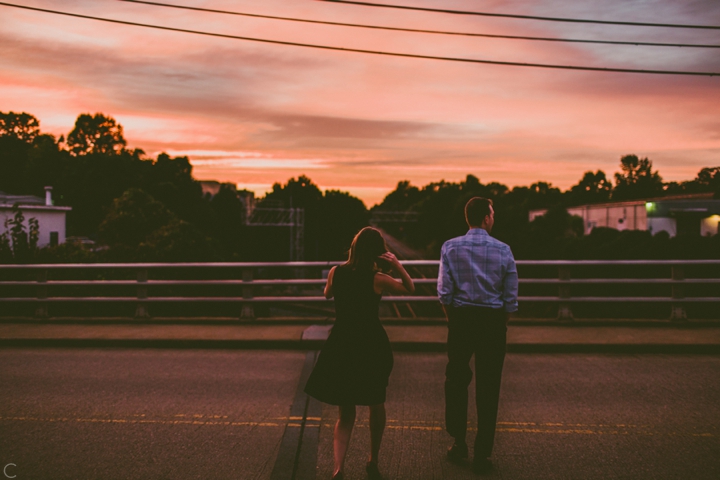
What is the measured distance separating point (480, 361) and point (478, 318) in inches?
13.0

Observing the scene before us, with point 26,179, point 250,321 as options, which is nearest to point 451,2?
point 250,321

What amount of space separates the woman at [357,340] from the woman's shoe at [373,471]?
0.87 feet

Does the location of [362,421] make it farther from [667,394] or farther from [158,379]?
[667,394]

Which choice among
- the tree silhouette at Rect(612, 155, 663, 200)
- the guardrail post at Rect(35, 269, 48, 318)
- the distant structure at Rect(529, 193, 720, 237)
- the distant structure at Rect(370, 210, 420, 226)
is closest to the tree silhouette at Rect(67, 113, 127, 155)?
the distant structure at Rect(370, 210, 420, 226)

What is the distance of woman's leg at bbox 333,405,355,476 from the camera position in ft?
13.9

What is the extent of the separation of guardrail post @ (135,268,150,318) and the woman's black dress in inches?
270

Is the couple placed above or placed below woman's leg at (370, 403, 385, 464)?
above

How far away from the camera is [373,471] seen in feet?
14.4

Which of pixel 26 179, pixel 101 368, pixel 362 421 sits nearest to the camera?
pixel 362 421

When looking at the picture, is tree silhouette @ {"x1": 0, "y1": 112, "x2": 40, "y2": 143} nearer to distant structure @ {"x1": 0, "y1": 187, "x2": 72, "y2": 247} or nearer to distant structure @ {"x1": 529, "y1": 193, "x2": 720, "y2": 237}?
distant structure @ {"x1": 0, "y1": 187, "x2": 72, "y2": 247}

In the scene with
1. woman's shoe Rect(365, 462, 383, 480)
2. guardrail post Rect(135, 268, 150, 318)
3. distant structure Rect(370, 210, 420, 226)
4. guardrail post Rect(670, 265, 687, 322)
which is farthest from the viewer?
distant structure Rect(370, 210, 420, 226)

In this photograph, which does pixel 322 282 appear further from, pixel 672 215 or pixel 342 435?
pixel 672 215

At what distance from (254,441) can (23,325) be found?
23.5ft

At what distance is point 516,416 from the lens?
5801 mm
